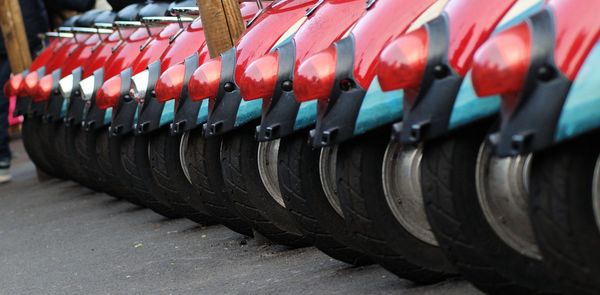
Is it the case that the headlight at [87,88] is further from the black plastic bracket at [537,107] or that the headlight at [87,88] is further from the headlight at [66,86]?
the black plastic bracket at [537,107]

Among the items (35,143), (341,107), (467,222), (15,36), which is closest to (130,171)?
(341,107)

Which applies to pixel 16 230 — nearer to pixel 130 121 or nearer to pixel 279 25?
pixel 130 121

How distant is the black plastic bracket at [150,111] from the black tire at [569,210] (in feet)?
13.3

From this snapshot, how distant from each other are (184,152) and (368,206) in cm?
256

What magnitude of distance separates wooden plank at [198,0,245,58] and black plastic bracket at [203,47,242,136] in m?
0.89

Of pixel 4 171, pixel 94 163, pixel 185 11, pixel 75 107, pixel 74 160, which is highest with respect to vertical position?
pixel 185 11

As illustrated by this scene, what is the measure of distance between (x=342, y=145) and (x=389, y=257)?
0.42m

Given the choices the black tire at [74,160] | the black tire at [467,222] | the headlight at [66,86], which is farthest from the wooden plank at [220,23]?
the black tire at [467,222]

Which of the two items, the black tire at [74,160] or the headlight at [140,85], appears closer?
the headlight at [140,85]

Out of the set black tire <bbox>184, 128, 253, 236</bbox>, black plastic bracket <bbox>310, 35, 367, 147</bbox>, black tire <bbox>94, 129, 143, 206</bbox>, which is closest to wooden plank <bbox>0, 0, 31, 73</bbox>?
black tire <bbox>94, 129, 143, 206</bbox>

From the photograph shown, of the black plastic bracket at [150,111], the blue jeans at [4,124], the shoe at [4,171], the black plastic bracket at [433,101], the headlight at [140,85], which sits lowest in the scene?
the shoe at [4,171]

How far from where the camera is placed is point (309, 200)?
6121 millimetres

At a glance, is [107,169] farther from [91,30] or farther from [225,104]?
[225,104]

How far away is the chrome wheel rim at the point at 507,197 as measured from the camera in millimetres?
4703
